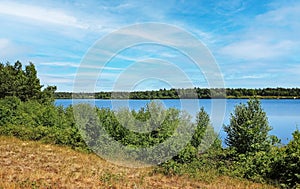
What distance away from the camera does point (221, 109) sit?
9578 millimetres

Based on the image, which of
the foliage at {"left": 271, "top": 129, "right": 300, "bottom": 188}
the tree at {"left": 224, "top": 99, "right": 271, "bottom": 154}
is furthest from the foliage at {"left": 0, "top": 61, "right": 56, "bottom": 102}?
the foliage at {"left": 271, "top": 129, "right": 300, "bottom": 188}

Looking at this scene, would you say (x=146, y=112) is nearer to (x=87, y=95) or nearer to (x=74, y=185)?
(x=87, y=95)

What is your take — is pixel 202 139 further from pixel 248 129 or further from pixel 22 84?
pixel 22 84

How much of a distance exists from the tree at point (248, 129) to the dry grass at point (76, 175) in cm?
170

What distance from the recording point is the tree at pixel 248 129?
380 inches

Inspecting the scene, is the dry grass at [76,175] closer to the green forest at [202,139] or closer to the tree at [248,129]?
the green forest at [202,139]

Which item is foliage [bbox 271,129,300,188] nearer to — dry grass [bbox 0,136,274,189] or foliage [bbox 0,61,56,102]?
dry grass [bbox 0,136,274,189]

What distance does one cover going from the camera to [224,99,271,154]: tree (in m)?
9.65

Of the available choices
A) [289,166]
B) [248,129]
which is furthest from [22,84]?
[289,166]

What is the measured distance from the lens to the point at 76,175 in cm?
807

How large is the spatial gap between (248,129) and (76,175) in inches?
221

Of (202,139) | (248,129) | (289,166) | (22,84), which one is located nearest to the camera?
(289,166)

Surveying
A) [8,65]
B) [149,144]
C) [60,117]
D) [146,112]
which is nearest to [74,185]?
[149,144]

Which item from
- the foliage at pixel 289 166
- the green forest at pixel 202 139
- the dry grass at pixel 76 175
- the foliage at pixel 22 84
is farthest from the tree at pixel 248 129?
the foliage at pixel 22 84
